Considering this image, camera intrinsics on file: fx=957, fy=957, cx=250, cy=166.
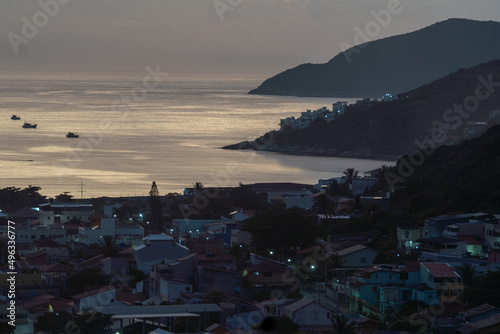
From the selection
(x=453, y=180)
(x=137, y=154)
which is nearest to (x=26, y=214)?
(x=453, y=180)

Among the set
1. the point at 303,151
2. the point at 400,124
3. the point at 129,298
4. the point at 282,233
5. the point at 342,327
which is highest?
the point at 400,124

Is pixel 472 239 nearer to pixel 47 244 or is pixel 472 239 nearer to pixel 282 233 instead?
pixel 282 233

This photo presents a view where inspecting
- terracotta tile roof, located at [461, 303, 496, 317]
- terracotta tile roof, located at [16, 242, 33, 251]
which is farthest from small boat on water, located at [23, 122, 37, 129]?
terracotta tile roof, located at [461, 303, 496, 317]

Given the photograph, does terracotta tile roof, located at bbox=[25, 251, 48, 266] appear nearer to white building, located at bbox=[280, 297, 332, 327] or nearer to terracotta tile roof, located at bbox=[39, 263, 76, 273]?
terracotta tile roof, located at bbox=[39, 263, 76, 273]

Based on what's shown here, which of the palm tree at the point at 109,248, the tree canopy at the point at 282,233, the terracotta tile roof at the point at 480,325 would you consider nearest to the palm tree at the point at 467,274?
the terracotta tile roof at the point at 480,325

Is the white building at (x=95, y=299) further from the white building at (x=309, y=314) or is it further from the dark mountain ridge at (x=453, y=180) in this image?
the dark mountain ridge at (x=453, y=180)

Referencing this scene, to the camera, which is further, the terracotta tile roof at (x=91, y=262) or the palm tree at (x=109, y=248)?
the palm tree at (x=109, y=248)
